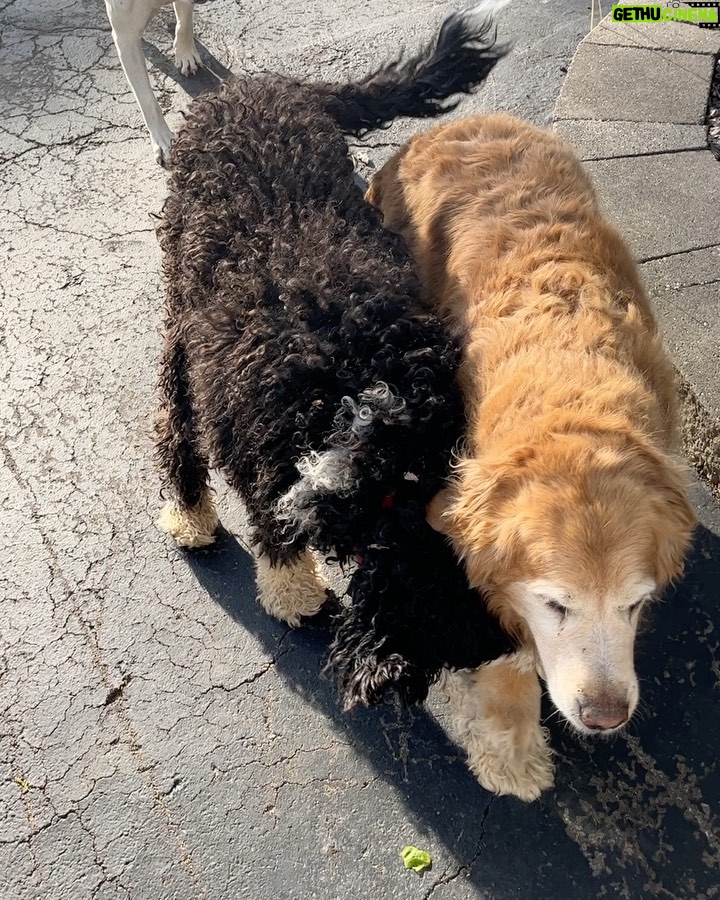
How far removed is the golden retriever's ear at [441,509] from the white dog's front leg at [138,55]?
310 centimetres

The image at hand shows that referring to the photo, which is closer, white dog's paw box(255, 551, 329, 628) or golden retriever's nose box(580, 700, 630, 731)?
golden retriever's nose box(580, 700, 630, 731)

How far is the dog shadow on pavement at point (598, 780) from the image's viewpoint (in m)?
2.41

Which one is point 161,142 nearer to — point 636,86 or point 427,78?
point 427,78

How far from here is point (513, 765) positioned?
2504mm

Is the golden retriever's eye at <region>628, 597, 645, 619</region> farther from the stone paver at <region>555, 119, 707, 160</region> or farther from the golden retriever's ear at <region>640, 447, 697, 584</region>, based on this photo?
the stone paver at <region>555, 119, 707, 160</region>

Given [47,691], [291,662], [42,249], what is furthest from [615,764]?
[42,249]

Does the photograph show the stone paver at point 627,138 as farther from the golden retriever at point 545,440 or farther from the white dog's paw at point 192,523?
the white dog's paw at point 192,523

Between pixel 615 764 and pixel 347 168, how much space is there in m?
2.41

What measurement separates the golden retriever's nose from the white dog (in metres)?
3.75

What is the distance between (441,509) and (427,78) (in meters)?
2.39

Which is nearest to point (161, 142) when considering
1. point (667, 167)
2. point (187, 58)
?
point (187, 58)

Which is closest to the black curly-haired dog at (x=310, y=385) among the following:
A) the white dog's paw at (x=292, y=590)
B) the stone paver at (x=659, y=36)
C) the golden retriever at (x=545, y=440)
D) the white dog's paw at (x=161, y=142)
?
the white dog's paw at (x=292, y=590)

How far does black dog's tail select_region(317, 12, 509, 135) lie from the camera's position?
3516mm

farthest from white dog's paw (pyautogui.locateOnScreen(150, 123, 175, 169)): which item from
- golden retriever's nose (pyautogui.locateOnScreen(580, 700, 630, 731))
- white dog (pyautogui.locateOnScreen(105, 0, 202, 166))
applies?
golden retriever's nose (pyautogui.locateOnScreen(580, 700, 630, 731))
